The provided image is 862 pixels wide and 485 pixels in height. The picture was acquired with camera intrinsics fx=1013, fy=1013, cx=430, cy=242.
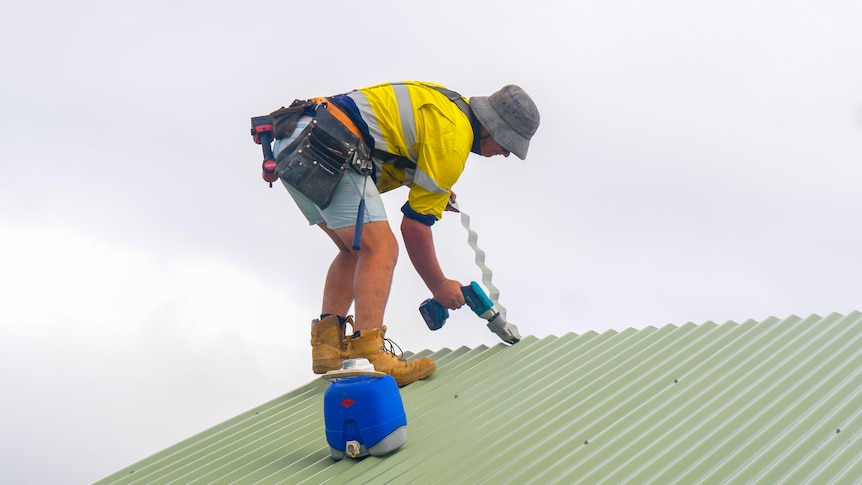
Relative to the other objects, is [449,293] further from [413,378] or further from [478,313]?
[413,378]

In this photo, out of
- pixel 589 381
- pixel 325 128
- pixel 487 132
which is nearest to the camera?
pixel 589 381

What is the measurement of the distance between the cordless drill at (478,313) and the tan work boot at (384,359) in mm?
314

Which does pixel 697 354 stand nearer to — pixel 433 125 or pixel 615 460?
pixel 615 460

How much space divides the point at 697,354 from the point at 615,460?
1.31 m

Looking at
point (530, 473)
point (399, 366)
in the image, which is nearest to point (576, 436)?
point (530, 473)

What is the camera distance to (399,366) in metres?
5.18

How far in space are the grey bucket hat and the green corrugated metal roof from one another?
1.15 meters

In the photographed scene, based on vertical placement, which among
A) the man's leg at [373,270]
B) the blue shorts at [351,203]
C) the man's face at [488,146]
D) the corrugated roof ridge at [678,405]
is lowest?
the corrugated roof ridge at [678,405]

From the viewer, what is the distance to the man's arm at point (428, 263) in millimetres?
5254

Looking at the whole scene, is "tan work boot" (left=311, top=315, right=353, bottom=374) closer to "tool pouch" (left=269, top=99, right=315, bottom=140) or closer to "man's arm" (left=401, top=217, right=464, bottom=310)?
"man's arm" (left=401, top=217, right=464, bottom=310)

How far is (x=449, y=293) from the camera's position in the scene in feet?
18.1

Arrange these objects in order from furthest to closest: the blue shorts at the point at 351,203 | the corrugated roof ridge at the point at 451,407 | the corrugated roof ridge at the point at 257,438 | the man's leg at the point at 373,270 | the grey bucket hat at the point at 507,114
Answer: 1. the grey bucket hat at the point at 507,114
2. the blue shorts at the point at 351,203
3. the man's leg at the point at 373,270
4. the corrugated roof ridge at the point at 257,438
5. the corrugated roof ridge at the point at 451,407

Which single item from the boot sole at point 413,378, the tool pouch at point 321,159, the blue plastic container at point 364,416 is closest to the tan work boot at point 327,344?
the boot sole at point 413,378

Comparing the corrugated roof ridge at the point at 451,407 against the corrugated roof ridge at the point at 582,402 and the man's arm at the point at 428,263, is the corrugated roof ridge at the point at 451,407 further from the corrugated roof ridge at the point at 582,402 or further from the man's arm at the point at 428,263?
the man's arm at the point at 428,263
